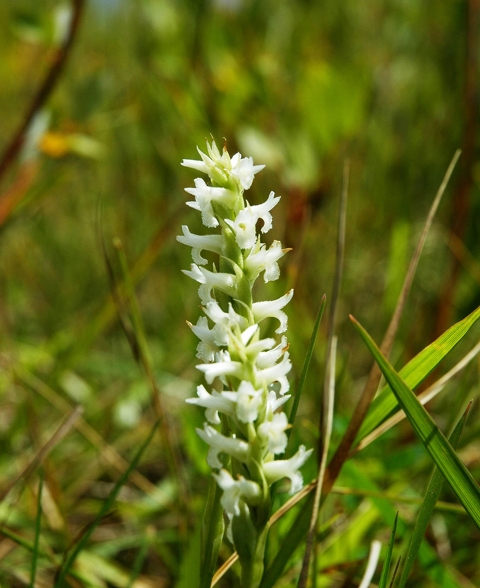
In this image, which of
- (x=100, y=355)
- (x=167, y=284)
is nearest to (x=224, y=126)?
(x=167, y=284)

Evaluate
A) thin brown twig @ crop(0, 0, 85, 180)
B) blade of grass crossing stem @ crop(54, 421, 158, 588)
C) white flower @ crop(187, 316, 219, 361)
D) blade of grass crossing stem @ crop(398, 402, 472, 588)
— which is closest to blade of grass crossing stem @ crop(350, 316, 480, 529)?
blade of grass crossing stem @ crop(398, 402, 472, 588)

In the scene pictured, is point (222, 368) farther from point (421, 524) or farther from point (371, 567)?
point (371, 567)

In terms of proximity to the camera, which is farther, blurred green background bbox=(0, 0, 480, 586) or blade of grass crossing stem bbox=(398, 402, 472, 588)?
blurred green background bbox=(0, 0, 480, 586)

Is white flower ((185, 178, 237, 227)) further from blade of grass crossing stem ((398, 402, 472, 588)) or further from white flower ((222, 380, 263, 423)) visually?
blade of grass crossing stem ((398, 402, 472, 588))

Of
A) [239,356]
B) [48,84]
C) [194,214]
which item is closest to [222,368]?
[239,356]

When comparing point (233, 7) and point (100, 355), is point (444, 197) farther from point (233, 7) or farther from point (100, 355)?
point (100, 355)

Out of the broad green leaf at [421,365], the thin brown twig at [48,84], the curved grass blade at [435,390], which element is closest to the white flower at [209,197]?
the broad green leaf at [421,365]
